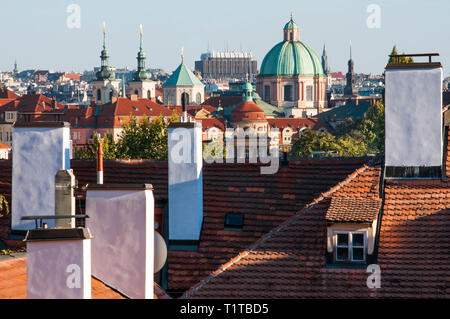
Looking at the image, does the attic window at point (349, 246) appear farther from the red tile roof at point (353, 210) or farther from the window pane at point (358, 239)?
the red tile roof at point (353, 210)

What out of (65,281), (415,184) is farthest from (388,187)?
(65,281)

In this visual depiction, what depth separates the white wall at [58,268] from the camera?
26.6 feet

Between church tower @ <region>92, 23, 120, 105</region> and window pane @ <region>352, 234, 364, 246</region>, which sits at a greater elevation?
church tower @ <region>92, 23, 120, 105</region>

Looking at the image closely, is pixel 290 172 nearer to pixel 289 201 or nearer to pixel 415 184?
pixel 289 201

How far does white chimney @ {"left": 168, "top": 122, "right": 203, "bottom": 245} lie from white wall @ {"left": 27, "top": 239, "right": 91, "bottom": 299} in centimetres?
442

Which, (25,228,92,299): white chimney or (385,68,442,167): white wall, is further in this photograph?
(385,68,442,167): white wall

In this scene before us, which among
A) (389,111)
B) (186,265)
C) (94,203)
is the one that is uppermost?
(389,111)

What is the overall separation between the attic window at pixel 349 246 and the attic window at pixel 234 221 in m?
1.84

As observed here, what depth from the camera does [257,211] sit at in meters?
13.2

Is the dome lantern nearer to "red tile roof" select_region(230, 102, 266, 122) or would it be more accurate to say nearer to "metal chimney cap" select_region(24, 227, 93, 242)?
"red tile roof" select_region(230, 102, 266, 122)

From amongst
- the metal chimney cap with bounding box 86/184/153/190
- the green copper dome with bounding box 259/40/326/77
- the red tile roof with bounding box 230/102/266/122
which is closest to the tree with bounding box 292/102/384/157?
the red tile roof with bounding box 230/102/266/122

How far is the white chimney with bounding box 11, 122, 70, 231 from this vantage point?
40.9 ft

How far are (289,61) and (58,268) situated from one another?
174m

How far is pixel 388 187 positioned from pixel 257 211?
5.33 ft
